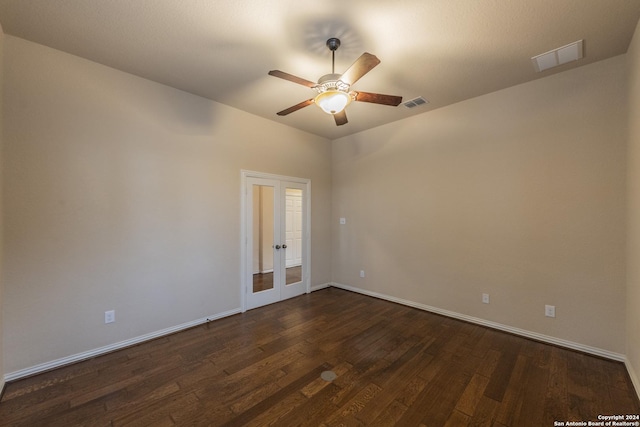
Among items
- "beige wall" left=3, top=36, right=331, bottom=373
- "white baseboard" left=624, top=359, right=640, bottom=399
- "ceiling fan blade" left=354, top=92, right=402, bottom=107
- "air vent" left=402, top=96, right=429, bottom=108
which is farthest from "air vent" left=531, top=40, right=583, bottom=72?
"beige wall" left=3, top=36, right=331, bottom=373

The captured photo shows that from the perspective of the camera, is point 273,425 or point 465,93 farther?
point 465,93

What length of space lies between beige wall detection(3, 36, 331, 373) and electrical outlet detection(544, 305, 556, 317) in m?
3.99

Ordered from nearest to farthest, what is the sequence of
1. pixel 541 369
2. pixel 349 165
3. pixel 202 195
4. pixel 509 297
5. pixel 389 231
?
pixel 541 369, pixel 509 297, pixel 202 195, pixel 389 231, pixel 349 165

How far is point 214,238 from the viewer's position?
12.1ft

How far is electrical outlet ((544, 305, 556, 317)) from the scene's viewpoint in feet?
9.72

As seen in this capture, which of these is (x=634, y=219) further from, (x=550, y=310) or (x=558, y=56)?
(x=558, y=56)

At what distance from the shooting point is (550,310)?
298cm

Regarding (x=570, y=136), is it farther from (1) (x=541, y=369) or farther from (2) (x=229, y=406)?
(2) (x=229, y=406)

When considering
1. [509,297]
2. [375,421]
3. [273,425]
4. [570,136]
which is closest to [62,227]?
[273,425]

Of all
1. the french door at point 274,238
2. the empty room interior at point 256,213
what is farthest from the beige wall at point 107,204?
the french door at point 274,238

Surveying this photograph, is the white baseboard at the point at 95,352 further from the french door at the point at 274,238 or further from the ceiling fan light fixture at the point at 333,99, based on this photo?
the ceiling fan light fixture at the point at 333,99

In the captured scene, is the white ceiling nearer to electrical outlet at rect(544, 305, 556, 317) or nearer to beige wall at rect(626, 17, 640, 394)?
beige wall at rect(626, 17, 640, 394)

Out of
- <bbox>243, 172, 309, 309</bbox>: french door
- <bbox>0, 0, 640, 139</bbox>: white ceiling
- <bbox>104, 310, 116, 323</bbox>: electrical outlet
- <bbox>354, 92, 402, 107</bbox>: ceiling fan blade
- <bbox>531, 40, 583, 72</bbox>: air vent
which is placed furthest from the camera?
<bbox>243, 172, 309, 309</bbox>: french door

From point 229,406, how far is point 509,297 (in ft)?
11.0
